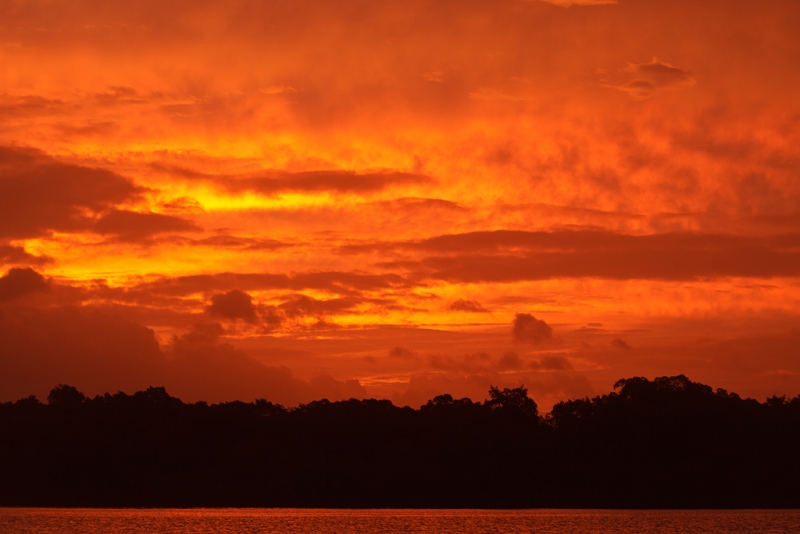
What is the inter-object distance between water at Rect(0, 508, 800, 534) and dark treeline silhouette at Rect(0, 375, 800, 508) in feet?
37.7

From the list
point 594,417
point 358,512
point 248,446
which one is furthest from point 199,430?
point 594,417

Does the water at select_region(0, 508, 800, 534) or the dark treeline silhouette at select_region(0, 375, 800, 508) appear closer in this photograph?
the water at select_region(0, 508, 800, 534)

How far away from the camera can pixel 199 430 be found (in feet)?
531

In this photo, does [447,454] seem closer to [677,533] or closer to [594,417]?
[594,417]

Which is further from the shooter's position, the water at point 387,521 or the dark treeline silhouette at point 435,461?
the dark treeline silhouette at point 435,461

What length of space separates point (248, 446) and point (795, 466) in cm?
8673

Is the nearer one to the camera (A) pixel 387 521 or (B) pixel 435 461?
(A) pixel 387 521

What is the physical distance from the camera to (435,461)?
6102 inches

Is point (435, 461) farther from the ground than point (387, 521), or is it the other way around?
point (435, 461)

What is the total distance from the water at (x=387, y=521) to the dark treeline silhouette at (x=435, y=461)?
1150 cm

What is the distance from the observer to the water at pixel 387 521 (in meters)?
99.0

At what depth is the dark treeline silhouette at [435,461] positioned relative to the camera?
150375 millimetres

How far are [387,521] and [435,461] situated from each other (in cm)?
3991

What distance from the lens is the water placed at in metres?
99.0
